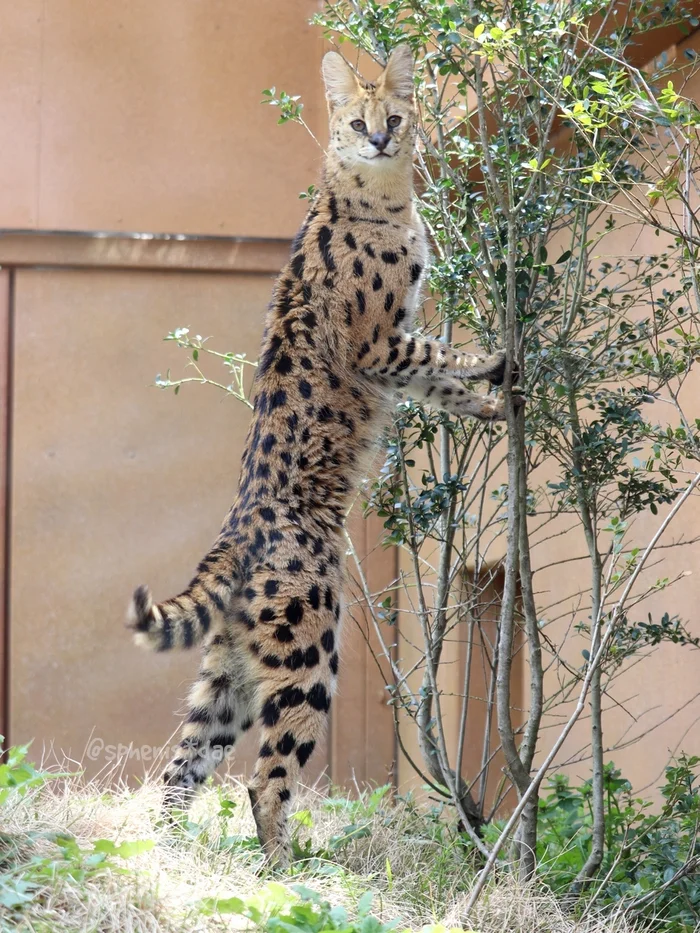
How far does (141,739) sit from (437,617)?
392 cm

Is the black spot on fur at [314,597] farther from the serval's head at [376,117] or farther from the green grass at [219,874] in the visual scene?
the serval's head at [376,117]

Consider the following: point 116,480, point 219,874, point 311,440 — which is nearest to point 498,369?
point 311,440

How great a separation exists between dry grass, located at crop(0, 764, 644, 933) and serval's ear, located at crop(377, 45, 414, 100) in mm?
2928

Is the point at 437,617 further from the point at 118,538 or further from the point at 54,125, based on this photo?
the point at 54,125

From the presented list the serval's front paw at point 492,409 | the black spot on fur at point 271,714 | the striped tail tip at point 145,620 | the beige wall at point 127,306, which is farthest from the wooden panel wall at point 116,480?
the striped tail tip at point 145,620

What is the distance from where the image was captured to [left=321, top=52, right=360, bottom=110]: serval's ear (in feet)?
17.1

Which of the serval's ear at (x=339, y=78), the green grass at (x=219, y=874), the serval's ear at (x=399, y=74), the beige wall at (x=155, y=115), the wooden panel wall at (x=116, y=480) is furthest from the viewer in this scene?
the beige wall at (x=155, y=115)

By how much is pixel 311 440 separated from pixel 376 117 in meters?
1.39

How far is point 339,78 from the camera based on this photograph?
5.23m

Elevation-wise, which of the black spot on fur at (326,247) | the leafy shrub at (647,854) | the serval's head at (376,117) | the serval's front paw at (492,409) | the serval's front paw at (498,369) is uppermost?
the serval's head at (376,117)

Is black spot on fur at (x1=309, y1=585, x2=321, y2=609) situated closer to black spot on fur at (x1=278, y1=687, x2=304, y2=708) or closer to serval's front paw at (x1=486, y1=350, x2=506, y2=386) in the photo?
black spot on fur at (x1=278, y1=687, x2=304, y2=708)

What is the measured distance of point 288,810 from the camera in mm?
4254

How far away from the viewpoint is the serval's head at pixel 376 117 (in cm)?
498

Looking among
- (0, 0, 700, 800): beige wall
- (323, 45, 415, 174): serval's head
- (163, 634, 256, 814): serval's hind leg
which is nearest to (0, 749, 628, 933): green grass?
(163, 634, 256, 814): serval's hind leg
